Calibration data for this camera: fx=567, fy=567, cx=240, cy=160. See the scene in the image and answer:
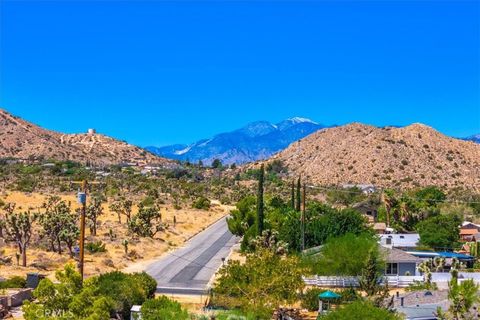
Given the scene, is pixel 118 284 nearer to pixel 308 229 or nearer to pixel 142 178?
pixel 308 229

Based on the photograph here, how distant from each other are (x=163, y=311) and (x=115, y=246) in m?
31.3

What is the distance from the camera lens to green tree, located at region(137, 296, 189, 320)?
971 inches

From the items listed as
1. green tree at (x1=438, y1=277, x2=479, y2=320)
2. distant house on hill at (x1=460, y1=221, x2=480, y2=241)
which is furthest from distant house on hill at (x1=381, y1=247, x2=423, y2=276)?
distant house on hill at (x1=460, y1=221, x2=480, y2=241)

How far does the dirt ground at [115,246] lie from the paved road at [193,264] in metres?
1.55

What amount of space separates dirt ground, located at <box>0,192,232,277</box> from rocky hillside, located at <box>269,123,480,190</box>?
60983 millimetres

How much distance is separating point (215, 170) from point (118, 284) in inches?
6339

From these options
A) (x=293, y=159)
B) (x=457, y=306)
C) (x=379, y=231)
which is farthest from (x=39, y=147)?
(x=457, y=306)

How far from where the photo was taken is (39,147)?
18025 cm

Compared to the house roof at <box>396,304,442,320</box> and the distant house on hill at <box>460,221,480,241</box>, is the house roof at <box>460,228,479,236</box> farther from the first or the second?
the house roof at <box>396,304,442,320</box>

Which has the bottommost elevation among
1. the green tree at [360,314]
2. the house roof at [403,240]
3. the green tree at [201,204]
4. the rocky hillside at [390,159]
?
the green tree at [360,314]

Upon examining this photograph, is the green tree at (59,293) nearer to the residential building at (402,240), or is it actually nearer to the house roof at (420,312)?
the house roof at (420,312)

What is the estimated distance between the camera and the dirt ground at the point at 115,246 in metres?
45.6

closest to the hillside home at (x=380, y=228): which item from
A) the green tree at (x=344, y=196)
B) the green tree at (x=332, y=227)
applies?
the green tree at (x=332, y=227)

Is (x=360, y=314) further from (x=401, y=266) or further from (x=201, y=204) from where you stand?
(x=201, y=204)
